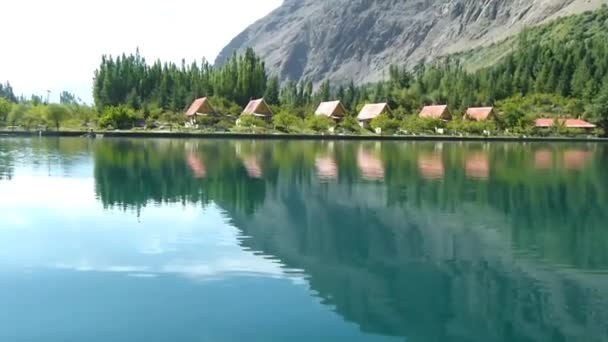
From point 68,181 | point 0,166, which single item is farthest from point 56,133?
point 68,181

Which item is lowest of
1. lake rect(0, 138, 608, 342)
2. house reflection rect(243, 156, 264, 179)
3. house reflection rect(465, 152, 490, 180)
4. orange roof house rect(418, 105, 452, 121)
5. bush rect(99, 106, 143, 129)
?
lake rect(0, 138, 608, 342)

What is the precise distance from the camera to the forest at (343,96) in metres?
69.2

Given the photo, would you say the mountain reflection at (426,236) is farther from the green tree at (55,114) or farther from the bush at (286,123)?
the bush at (286,123)

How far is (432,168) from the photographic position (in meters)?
30.0

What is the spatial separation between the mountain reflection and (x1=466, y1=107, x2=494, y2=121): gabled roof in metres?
52.9

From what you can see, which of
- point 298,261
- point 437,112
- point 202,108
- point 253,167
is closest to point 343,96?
point 437,112

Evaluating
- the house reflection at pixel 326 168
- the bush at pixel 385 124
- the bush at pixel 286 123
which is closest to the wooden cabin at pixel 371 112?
the bush at pixel 385 124

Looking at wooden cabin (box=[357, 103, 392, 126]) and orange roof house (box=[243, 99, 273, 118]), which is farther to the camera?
wooden cabin (box=[357, 103, 392, 126])

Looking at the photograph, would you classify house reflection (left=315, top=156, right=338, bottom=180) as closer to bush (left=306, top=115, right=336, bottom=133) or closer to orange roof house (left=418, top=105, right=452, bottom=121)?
bush (left=306, top=115, right=336, bottom=133)

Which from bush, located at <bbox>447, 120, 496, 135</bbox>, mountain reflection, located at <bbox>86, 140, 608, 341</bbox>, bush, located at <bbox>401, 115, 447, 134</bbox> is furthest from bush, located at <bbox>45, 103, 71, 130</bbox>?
bush, located at <bbox>447, 120, 496, 135</bbox>

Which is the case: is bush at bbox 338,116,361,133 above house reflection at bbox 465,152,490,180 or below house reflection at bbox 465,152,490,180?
above

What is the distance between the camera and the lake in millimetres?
7840

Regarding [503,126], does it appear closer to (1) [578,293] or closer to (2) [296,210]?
(2) [296,210]

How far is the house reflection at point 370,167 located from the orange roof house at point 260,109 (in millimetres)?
34899
